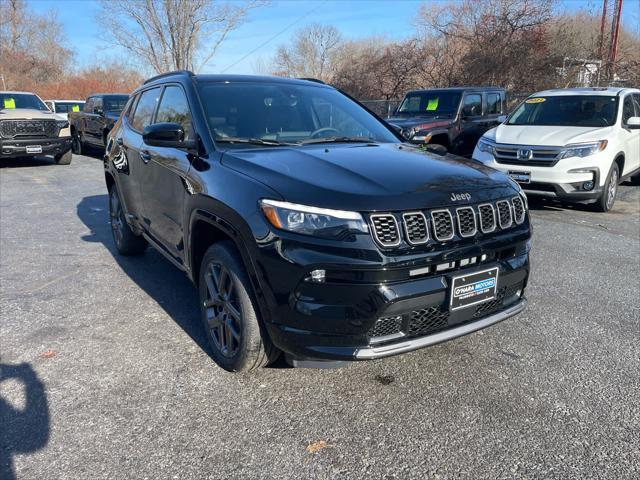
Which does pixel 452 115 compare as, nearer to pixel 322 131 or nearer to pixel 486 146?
pixel 486 146

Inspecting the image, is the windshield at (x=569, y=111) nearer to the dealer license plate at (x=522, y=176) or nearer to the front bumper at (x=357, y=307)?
the dealer license plate at (x=522, y=176)

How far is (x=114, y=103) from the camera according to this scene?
14.0m

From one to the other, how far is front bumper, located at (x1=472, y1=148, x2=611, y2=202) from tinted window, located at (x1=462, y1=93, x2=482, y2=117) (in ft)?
12.4

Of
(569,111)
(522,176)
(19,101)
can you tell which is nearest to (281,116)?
(522,176)

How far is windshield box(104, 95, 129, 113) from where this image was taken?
1387 centimetres

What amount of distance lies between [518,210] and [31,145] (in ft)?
41.3

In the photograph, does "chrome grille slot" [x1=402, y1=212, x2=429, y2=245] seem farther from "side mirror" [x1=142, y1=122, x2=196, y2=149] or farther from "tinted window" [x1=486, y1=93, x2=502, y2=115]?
"tinted window" [x1=486, y1=93, x2=502, y2=115]

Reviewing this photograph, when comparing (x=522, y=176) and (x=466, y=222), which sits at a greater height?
(x=466, y=222)

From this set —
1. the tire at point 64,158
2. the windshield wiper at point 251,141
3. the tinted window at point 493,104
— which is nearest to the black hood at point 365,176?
the windshield wiper at point 251,141

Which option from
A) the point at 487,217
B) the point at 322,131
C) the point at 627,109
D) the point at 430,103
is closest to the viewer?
the point at 487,217

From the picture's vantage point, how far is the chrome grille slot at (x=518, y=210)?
3043 millimetres

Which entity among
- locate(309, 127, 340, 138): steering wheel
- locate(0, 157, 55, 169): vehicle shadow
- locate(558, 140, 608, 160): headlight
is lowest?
locate(0, 157, 55, 169): vehicle shadow

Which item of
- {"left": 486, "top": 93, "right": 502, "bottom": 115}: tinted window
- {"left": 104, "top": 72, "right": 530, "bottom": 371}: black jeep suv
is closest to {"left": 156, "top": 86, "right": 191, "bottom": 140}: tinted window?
{"left": 104, "top": 72, "right": 530, "bottom": 371}: black jeep suv

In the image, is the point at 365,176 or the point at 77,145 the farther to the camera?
the point at 77,145
